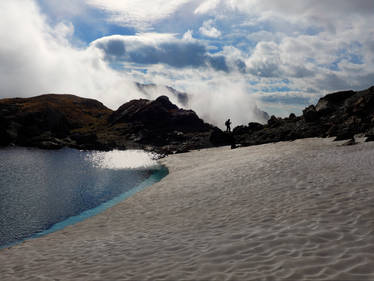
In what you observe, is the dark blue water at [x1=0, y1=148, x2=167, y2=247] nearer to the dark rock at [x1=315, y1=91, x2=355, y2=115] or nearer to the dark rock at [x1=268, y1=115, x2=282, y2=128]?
the dark rock at [x1=268, y1=115, x2=282, y2=128]

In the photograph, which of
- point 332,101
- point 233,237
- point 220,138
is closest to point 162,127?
point 220,138

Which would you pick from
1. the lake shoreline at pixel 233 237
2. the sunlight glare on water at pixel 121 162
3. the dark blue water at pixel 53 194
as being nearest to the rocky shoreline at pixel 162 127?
the sunlight glare on water at pixel 121 162

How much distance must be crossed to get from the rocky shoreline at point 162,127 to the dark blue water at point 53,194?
35923 mm

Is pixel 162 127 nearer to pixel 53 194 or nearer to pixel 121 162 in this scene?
pixel 121 162

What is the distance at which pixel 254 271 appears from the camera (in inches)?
309

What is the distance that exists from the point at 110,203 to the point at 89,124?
145 meters

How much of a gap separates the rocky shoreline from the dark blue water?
1414 inches

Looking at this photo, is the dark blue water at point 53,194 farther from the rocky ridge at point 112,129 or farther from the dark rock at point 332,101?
the dark rock at point 332,101

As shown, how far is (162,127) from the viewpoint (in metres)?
141

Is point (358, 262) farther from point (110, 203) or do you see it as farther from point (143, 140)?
point (143, 140)

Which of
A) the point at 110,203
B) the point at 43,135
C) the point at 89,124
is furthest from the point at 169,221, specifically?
the point at 89,124

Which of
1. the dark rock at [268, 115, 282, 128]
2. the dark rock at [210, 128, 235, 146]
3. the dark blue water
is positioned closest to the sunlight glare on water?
the dark blue water

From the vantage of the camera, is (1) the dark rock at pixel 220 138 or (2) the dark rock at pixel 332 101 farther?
(1) the dark rock at pixel 220 138

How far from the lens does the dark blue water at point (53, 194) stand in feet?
71.6
